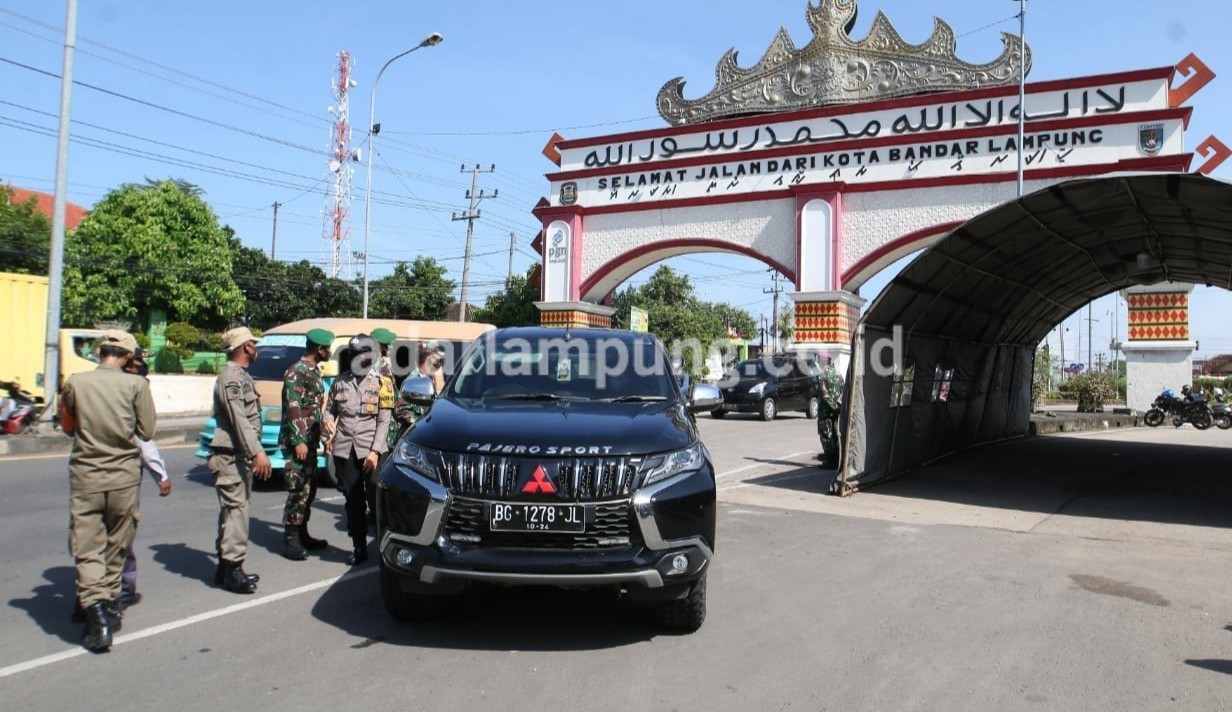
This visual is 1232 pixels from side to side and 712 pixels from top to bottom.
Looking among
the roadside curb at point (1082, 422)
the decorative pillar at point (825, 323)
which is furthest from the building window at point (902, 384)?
the decorative pillar at point (825, 323)

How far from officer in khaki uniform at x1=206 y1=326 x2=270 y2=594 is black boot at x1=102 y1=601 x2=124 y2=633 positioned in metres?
0.83

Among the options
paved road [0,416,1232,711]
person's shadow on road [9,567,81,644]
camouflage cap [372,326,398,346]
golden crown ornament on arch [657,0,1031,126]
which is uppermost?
golden crown ornament on arch [657,0,1031,126]

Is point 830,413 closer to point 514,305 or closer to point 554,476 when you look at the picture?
point 554,476

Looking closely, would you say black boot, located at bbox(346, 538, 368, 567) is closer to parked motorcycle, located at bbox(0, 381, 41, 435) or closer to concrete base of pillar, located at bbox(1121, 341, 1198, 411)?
parked motorcycle, located at bbox(0, 381, 41, 435)

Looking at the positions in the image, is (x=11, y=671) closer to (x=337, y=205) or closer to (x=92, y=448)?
(x=92, y=448)

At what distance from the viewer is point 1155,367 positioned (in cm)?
2145

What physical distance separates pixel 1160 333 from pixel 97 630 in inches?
884

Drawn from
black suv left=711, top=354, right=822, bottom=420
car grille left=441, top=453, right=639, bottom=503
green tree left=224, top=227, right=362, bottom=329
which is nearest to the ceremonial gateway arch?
black suv left=711, top=354, right=822, bottom=420

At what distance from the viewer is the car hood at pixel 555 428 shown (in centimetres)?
442

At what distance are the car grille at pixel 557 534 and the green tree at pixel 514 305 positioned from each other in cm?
2972

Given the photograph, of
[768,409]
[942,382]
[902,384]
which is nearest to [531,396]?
[902,384]

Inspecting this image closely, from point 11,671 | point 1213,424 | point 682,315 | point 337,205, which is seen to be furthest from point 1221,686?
point 337,205

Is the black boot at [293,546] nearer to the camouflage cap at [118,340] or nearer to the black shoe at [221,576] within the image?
the black shoe at [221,576]

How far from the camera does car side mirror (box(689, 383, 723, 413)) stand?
6146 millimetres
